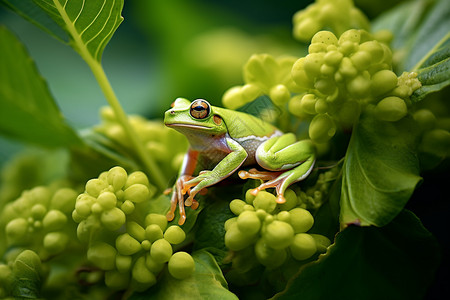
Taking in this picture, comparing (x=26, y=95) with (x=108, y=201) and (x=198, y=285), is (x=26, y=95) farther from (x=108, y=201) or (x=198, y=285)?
Answer: (x=198, y=285)

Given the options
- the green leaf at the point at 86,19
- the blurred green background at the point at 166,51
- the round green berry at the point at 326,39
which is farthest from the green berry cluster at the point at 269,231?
the blurred green background at the point at 166,51

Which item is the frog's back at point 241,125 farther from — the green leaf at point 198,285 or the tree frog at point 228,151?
the green leaf at point 198,285

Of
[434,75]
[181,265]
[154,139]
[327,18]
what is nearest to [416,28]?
[327,18]

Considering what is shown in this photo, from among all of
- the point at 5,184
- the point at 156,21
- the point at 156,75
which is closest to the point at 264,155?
the point at 5,184

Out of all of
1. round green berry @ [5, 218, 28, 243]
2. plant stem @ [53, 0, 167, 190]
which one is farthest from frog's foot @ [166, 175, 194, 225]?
round green berry @ [5, 218, 28, 243]

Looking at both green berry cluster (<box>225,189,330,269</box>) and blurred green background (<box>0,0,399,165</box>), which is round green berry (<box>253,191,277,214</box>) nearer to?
green berry cluster (<box>225,189,330,269</box>)
